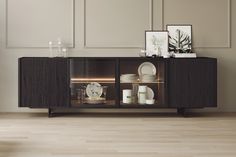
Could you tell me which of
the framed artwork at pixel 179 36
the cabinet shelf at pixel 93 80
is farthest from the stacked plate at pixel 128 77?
the framed artwork at pixel 179 36

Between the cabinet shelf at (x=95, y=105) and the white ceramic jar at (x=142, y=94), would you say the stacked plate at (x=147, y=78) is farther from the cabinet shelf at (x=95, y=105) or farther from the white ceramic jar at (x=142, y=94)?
the cabinet shelf at (x=95, y=105)

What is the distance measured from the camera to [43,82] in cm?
530

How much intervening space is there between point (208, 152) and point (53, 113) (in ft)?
8.71

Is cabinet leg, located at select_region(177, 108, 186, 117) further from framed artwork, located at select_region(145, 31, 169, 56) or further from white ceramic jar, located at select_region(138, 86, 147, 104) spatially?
framed artwork, located at select_region(145, 31, 169, 56)

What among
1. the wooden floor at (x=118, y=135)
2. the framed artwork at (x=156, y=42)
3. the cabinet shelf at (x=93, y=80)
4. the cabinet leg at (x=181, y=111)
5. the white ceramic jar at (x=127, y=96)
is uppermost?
the framed artwork at (x=156, y=42)

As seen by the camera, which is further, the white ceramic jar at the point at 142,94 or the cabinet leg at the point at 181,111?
the cabinet leg at the point at 181,111

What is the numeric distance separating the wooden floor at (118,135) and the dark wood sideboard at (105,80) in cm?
17

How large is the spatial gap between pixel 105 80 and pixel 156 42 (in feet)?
2.65

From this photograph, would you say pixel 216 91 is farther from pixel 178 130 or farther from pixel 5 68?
pixel 5 68

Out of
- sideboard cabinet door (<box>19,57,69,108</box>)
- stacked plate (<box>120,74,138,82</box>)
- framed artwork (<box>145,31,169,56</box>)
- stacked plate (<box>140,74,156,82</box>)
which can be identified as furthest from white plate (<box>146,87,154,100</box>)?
sideboard cabinet door (<box>19,57,69,108</box>)

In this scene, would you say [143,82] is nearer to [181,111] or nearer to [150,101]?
[150,101]

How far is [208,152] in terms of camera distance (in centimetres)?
340

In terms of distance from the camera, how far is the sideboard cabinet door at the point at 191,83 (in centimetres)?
530

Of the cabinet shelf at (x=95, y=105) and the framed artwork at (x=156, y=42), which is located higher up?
the framed artwork at (x=156, y=42)
